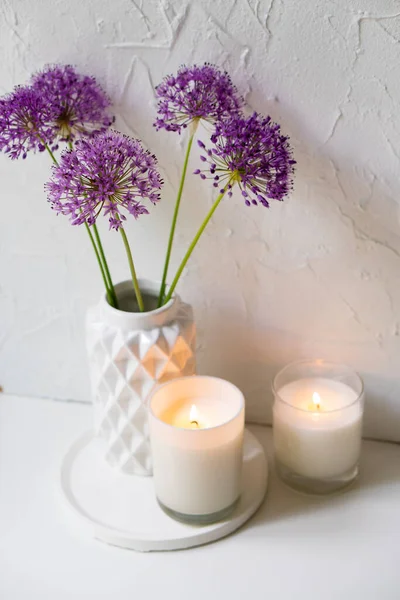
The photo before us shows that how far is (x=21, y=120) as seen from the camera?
0.62 metres

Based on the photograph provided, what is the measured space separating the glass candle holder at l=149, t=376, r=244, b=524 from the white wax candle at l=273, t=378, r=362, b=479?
56 millimetres

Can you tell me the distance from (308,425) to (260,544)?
11 cm

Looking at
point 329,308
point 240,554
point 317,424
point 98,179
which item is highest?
point 98,179

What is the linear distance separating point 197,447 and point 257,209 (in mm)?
227

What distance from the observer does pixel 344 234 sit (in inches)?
26.9

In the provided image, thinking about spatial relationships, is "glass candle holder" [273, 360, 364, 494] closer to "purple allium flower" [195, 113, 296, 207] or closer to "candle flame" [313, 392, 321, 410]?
"candle flame" [313, 392, 321, 410]

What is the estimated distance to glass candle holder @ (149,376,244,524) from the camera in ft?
2.08

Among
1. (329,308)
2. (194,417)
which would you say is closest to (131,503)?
(194,417)

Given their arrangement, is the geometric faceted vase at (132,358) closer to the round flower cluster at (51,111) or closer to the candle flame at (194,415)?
the candle flame at (194,415)

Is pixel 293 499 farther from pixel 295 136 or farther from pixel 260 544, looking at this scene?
pixel 295 136

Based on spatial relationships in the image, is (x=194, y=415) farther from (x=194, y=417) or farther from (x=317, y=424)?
(x=317, y=424)

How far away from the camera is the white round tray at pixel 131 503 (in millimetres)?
657

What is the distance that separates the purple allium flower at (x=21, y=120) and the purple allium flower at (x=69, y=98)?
0.01 meters

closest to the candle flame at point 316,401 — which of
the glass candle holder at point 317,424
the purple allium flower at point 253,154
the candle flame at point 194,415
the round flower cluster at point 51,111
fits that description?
the glass candle holder at point 317,424
